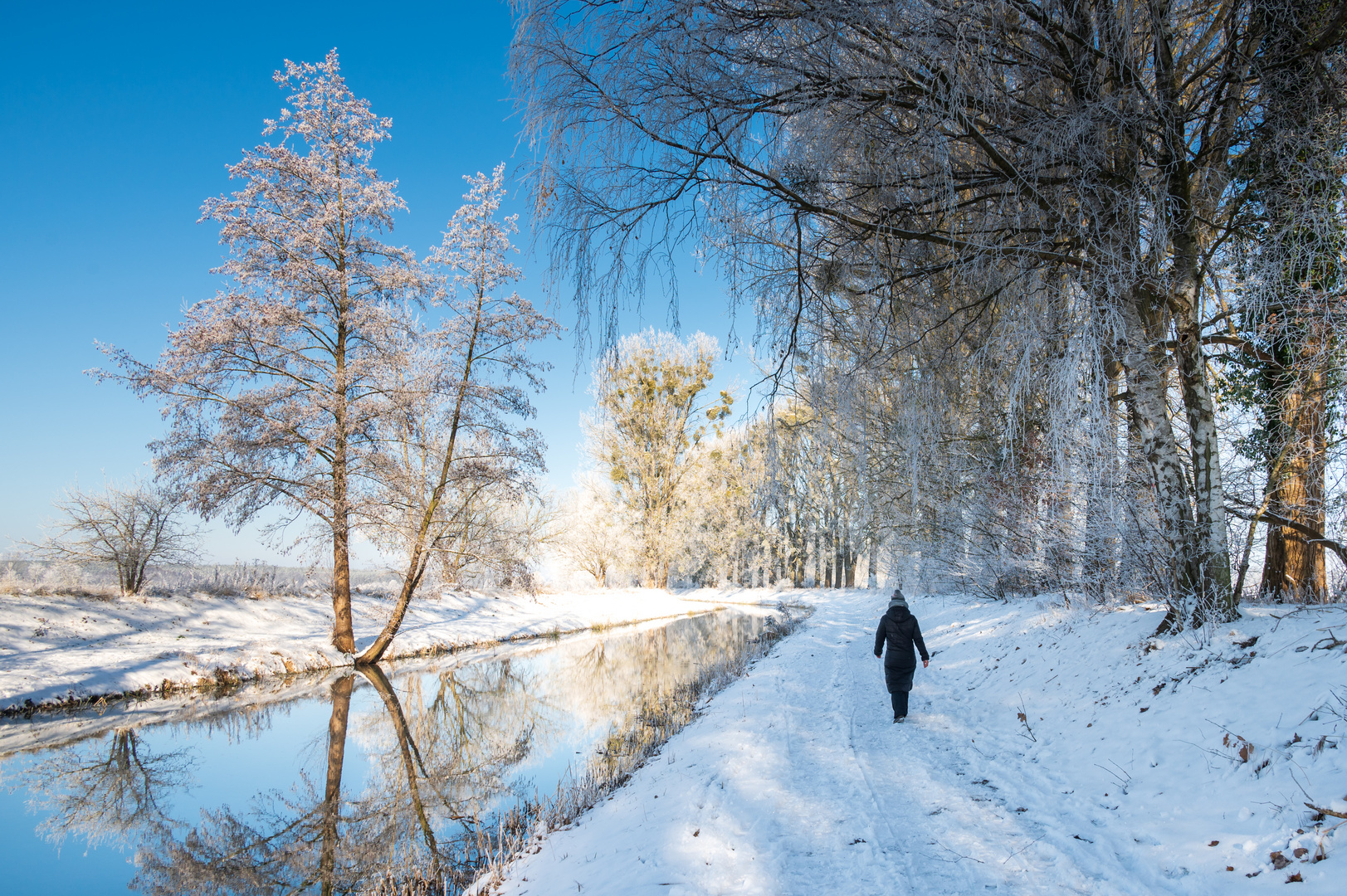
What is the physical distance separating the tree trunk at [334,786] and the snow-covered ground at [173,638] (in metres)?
2.29

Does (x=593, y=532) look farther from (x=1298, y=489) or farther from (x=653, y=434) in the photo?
(x=1298, y=489)

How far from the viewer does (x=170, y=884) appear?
4.91 meters

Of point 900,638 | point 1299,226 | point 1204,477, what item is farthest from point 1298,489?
point 900,638

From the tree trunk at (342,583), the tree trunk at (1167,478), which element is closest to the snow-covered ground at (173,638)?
the tree trunk at (342,583)

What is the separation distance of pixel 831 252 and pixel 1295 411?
4.77 metres

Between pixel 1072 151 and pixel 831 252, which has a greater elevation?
pixel 1072 151

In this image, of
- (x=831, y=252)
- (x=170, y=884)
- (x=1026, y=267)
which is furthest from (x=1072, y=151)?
(x=170, y=884)

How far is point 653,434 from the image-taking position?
Answer: 29234 mm

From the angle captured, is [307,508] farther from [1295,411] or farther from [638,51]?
[1295,411]

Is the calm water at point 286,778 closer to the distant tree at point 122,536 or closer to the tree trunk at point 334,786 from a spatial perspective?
the tree trunk at point 334,786

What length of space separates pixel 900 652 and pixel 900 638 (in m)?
0.17

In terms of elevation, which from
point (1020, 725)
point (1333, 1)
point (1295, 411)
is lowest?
point (1020, 725)

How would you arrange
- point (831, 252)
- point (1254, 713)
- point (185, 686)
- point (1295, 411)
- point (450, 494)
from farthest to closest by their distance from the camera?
point (450, 494) → point (185, 686) → point (1295, 411) → point (831, 252) → point (1254, 713)

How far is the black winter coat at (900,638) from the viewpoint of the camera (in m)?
6.79
